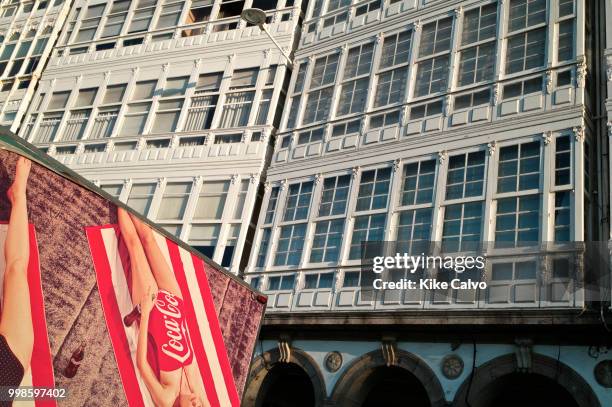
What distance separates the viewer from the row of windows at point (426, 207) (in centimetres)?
1202

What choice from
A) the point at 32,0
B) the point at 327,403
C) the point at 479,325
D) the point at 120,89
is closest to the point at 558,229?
the point at 479,325

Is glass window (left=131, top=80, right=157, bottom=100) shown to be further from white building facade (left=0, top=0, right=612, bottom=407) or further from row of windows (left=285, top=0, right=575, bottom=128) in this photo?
row of windows (left=285, top=0, right=575, bottom=128)

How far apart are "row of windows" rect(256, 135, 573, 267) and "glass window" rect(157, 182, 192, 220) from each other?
8.67 feet

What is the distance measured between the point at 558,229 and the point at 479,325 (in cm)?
229

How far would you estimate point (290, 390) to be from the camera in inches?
596

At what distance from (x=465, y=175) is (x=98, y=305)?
840 centimetres

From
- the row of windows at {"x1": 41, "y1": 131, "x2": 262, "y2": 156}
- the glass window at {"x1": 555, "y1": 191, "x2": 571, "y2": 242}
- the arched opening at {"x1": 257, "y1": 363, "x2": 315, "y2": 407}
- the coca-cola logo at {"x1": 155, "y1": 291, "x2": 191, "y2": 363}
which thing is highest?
the row of windows at {"x1": 41, "y1": 131, "x2": 262, "y2": 156}

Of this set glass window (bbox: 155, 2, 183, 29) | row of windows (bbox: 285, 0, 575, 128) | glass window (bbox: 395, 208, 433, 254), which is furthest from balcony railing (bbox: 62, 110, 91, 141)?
glass window (bbox: 395, 208, 433, 254)

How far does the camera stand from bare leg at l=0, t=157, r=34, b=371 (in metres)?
6.39

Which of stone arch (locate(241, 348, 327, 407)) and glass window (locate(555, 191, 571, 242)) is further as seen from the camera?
stone arch (locate(241, 348, 327, 407))

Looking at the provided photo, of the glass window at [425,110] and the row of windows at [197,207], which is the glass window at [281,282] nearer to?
the row of windows at [197,207]

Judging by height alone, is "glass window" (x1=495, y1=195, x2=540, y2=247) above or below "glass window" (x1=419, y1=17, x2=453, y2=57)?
below

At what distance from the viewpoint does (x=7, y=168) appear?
6.57 meters

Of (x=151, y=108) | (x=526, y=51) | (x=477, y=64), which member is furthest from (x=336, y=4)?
(x=526, y=51)
